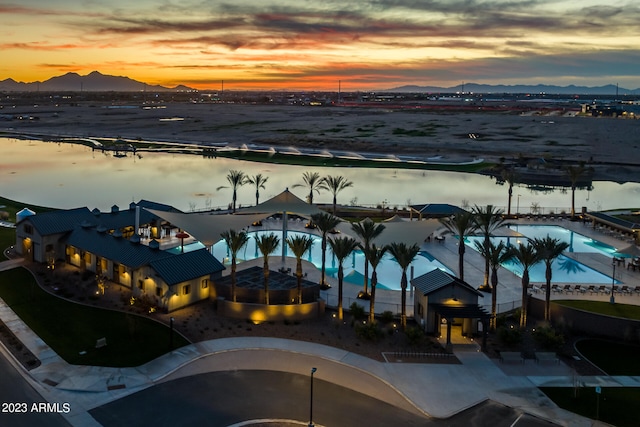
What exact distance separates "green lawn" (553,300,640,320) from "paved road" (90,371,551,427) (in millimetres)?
11686

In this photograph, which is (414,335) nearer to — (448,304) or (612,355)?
(448,304)

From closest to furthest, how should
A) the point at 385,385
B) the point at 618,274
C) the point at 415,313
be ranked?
the point at 385,385 < the point at 415,313 < the point at 618,274

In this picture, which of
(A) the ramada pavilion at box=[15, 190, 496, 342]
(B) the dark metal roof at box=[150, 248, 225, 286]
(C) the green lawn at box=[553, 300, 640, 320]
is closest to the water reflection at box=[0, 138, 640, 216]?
(A) the ramada pavilion at box=[15, 190, 496, 342]

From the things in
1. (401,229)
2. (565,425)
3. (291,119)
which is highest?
(291,119)

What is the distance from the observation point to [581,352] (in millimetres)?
27438

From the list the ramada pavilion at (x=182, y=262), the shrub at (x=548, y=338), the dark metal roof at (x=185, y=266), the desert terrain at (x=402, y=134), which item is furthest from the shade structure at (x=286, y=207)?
the desert terrain at (x=402, y=134)

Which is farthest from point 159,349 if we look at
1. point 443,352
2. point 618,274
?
point 618,274

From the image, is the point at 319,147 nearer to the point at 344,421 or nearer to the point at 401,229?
the point at 401,229

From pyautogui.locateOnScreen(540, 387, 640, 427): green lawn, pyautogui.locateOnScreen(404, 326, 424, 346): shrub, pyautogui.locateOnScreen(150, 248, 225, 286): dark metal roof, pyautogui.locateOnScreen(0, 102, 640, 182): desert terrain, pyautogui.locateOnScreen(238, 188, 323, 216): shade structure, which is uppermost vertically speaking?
pyautogui.locateOnScreen(0, 102, 640, 182): desert terrain

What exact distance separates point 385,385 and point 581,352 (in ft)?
35.0

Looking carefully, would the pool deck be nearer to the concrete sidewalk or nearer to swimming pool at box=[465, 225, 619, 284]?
swimming pool at box=[465, 225, 619, 284]

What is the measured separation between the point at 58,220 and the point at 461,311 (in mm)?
27379

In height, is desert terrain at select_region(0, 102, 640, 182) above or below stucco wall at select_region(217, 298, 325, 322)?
above

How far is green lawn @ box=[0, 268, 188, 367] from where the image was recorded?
82.1ft
